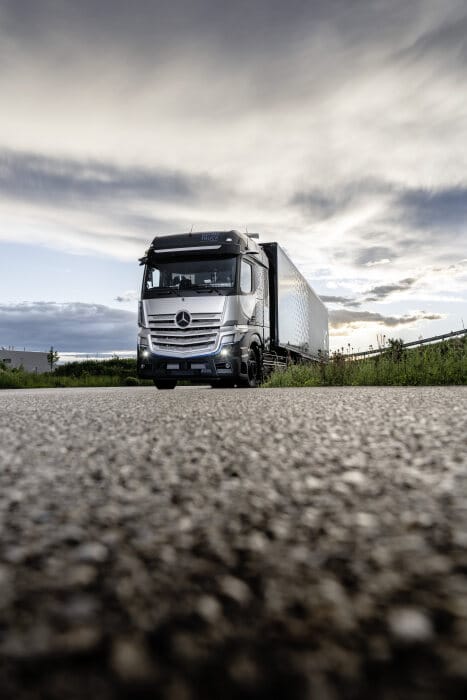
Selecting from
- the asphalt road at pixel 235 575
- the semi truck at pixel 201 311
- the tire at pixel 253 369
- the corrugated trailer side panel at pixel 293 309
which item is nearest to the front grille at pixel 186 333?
the semi truck at pixel 201 311

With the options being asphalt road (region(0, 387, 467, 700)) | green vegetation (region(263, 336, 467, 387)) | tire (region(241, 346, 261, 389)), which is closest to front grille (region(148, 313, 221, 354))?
tire (region(241, 346, 261, 389))

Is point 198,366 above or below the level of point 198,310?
below

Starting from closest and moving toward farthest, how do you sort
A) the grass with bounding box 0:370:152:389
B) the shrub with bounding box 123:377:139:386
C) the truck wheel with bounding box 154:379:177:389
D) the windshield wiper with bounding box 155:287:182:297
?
the windshield wiper with bounding box 155:287:182:297 → the truck wheel with bounding box 154:379:177:389 → the grass with bounding box 0:370:152:389 → the shrub with bounding box 123:377:139:386

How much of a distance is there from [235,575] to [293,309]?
1623cm

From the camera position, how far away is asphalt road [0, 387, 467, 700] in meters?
1.18

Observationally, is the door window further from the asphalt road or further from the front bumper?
the asphalt road

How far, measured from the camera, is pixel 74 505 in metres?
2.50

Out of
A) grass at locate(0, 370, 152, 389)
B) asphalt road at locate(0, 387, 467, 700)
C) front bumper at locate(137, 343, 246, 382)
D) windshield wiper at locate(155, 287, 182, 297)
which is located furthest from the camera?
grass at locate(0, 370, 152, 389)

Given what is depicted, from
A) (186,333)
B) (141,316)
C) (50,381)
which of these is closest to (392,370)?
(186,333)

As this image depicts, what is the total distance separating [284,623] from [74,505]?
1.35 meters

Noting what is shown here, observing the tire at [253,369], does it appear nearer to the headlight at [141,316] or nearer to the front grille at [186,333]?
the front grille at [186,333]

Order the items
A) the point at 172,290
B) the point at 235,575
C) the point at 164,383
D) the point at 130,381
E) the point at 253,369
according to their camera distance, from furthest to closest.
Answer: the point at 130,381 < the point at 164,383 < the point at 253,369 < the point at 172,290 < the point at 235,575

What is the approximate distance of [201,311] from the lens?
12.8 m

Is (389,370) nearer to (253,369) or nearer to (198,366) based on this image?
(253,369)
